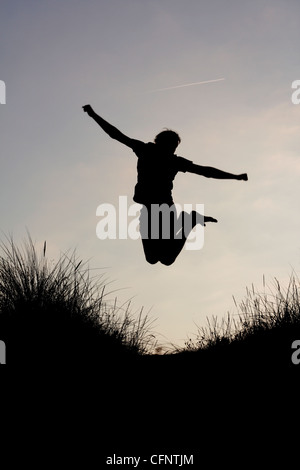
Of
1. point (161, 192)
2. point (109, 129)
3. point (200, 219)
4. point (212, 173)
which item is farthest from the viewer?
point (200, 219)

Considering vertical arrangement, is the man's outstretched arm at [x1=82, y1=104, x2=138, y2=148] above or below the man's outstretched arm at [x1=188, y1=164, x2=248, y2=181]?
above

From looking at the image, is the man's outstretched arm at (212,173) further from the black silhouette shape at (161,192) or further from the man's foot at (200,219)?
the man's foot at (200,219)

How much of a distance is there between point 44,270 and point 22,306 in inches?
31.9

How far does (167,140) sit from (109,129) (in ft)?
2.32

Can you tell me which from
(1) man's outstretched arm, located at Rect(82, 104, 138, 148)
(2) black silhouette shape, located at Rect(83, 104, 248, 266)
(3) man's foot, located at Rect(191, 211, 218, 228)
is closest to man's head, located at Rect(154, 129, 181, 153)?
(2) black silhouette shape, located at Rect(83, 104, 248, 266)

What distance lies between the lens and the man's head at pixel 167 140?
19.6ft

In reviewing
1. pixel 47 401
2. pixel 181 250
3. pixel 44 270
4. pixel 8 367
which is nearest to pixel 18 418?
pixel 47 401

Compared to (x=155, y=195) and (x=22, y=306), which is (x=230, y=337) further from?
(x=22, y=306)

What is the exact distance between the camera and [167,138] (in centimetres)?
601

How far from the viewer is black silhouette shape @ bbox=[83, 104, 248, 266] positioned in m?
5.88
